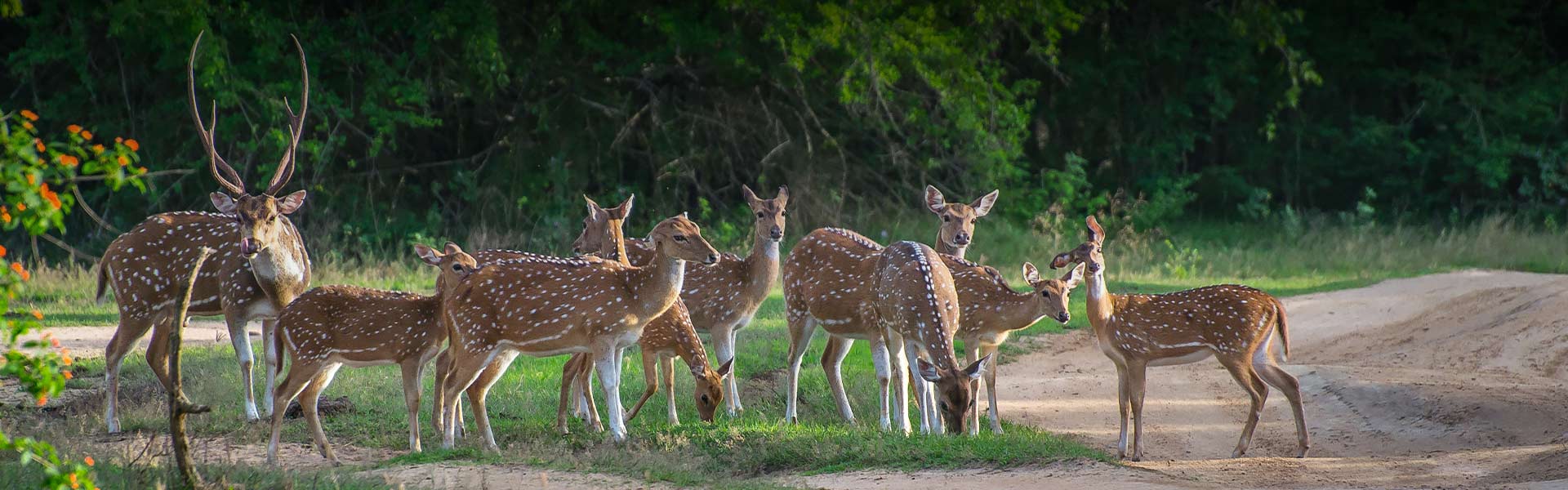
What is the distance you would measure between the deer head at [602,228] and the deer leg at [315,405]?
3168 millimetres

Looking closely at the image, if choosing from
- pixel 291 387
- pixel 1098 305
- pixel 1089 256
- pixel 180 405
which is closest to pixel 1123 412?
pixel 1098 305

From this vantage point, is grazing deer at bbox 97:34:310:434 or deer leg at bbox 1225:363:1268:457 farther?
grazing deer at bbox 97:34:310:434

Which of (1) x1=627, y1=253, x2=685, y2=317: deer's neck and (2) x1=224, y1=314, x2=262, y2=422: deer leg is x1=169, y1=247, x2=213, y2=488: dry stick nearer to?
(1) x1=627, y1=253, x2=685, y2=317: deer's neck

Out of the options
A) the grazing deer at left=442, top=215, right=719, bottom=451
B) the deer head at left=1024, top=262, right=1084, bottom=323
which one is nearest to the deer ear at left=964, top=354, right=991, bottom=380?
the deer head at left=1024, top=262, right=1084, bottom=323

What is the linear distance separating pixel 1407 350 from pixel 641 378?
6.58 meters

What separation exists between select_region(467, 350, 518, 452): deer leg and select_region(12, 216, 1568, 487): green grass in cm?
15

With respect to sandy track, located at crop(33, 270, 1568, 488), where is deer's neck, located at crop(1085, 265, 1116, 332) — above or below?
above

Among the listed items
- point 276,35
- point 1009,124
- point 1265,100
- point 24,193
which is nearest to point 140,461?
point 24,193

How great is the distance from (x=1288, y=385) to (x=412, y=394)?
5544 mm

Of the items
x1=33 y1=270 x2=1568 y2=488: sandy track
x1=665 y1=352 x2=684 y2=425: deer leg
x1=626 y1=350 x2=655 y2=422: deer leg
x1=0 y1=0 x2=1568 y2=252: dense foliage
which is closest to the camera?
x1=33 y1=270 x2=1568 y2=488: sandy track

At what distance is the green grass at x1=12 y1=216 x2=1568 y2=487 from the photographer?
9.05m

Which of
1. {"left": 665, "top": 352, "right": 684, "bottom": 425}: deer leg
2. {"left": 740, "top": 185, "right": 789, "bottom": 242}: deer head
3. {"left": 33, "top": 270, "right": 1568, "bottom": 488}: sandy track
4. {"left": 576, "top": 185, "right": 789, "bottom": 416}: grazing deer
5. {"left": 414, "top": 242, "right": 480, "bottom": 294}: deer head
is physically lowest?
{"left": 33, "top": 270, "right": 1568, "bottom": 488}: sandy track

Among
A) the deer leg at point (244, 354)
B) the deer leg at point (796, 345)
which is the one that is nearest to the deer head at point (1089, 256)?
the deer leg at point (796, 345)

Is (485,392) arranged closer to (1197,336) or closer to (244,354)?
(244,354)
